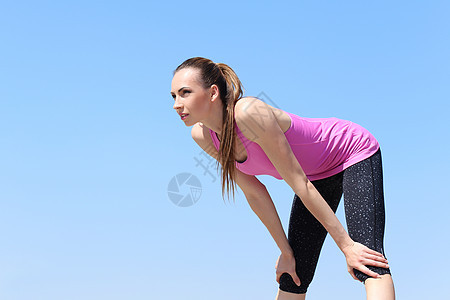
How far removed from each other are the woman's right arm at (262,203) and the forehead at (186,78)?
0.48 metres

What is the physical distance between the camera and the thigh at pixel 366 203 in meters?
3.04

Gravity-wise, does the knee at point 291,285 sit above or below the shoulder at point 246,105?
below

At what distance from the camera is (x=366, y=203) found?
311 cm

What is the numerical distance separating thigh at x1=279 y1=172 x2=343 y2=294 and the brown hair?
2.19 feet

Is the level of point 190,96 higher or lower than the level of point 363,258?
higher

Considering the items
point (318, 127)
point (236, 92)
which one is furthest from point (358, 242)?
point (236, 92)

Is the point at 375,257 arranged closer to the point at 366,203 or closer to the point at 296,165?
the point at 366,203

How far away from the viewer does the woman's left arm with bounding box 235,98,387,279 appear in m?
2.97

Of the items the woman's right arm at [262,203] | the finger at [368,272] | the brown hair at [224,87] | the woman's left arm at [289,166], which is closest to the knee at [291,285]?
the woman's right arm at [262,203]

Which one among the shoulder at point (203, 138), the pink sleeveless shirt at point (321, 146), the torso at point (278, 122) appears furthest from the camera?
the shoulder at point (203, 138)

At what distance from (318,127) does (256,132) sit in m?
0.56

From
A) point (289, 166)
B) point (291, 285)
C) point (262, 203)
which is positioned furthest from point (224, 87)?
A: point (291, 285)

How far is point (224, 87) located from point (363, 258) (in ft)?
4.20

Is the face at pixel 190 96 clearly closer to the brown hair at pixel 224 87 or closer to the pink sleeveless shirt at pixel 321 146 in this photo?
the brown hair at pixel 224 87
